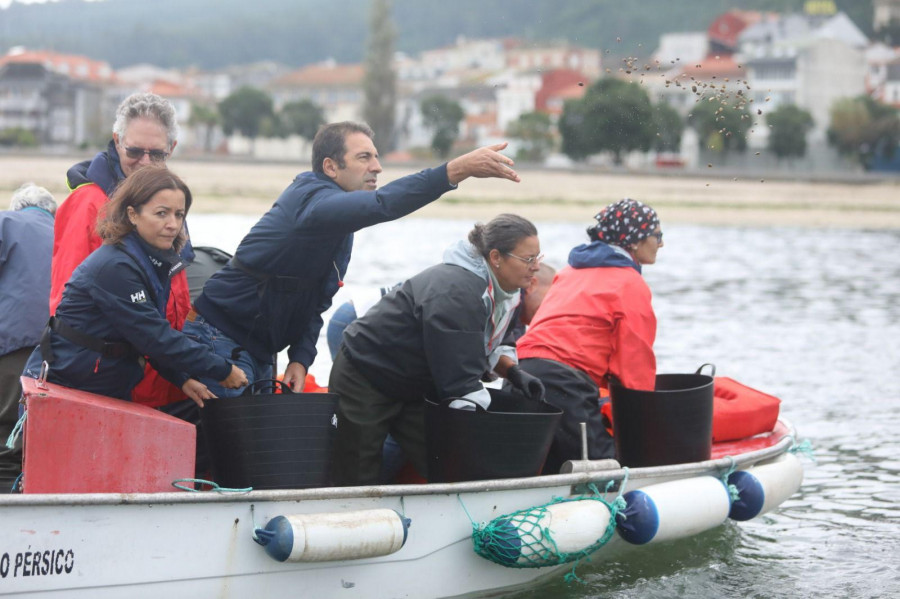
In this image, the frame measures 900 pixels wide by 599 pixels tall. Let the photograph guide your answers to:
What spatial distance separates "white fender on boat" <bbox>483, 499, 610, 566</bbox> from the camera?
594 cm

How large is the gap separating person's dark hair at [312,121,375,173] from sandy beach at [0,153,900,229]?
3221cm

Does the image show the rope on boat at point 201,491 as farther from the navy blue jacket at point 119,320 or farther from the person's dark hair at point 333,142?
the person's dark hair at point 333,142

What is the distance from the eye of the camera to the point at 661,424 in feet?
22.2

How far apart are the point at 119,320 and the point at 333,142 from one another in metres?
1.35

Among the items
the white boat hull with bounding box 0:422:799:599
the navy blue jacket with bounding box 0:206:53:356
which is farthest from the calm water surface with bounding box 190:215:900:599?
the navy blue jacket with bounding box 0:206:53:356

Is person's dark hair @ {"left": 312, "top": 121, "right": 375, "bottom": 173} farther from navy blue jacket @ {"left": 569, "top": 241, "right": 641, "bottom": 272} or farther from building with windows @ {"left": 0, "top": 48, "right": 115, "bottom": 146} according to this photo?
building with windows @ {"left": 0, "top": 48, "right": 115, "bottom": 146}

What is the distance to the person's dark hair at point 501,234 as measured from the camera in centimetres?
567

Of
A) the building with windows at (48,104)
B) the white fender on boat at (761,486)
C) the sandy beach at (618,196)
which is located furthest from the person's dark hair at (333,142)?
the building with windows at (48,104)

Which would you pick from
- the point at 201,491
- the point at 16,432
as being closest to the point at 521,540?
the point at 201,491

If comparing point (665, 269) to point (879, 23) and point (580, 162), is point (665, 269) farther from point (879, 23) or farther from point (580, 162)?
point (879, 23)

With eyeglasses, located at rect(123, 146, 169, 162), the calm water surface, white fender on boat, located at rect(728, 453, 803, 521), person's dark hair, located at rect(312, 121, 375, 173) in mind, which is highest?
person's dark hair, located at rect(312, 121, 375, 173)

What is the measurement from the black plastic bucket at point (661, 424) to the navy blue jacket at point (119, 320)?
2.40 meters

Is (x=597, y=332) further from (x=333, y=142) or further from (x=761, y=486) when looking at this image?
(x=333, y=142)

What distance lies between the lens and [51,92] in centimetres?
13275
